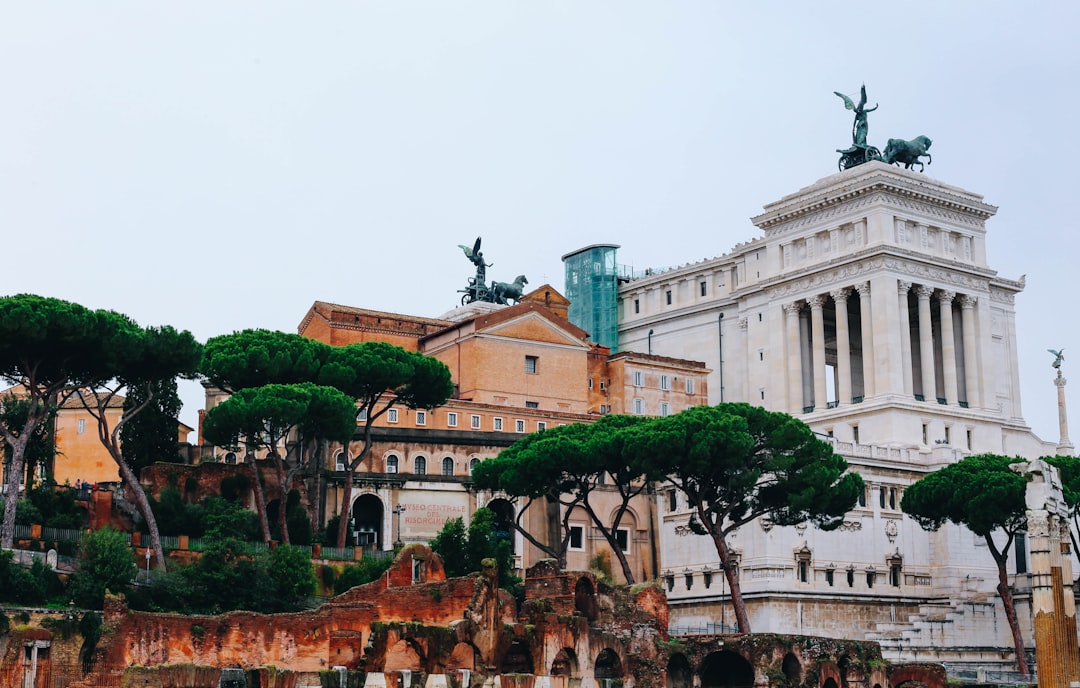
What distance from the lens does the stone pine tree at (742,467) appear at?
201 feet

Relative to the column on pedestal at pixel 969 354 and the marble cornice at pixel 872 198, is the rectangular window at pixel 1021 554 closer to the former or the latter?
the column on pedestal at pixel 969 354

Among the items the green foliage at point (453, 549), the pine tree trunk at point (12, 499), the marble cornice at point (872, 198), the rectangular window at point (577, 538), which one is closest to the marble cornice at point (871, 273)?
the marble cornice at point (872, 198)

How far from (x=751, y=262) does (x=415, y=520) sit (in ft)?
116

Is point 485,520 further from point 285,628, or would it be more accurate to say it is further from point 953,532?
point 953,532

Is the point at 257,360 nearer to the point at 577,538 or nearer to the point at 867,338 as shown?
the point at 577,538

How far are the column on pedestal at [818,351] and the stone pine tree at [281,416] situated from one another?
33.5 meters

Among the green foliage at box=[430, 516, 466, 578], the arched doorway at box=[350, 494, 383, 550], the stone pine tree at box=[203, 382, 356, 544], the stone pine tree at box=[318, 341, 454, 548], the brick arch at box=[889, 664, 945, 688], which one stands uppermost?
the stone pine tree at box=[318, 341, 454, 548]

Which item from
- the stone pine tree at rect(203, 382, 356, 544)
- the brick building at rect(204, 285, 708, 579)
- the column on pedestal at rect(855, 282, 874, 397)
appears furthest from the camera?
the column on pedestal at rect(855, 282, 874, 397)

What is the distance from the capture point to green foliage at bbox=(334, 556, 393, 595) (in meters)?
59.2

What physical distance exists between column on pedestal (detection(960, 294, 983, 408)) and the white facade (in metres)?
0.08

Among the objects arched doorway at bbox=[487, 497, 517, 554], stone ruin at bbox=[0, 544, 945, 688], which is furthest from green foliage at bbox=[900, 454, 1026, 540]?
arched doorway at bbox=[487, 497, 517, 554]

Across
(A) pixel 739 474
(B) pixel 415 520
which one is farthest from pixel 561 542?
(A) pixel 739 474

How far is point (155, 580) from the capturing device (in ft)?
177

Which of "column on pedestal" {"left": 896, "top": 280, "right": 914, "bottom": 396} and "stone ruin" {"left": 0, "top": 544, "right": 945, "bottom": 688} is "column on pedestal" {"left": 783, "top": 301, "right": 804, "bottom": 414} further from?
"stone ruin" {"left": 0, "top": 544, "right": 945, "bottom": 688}
